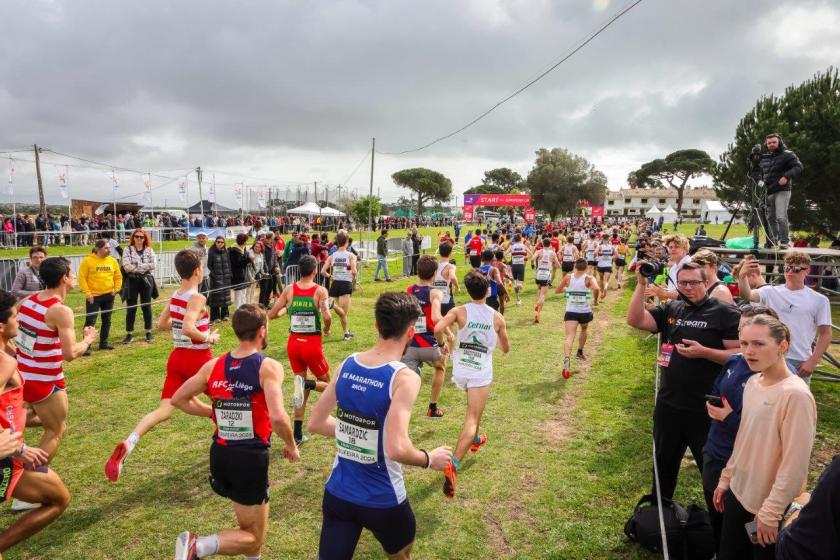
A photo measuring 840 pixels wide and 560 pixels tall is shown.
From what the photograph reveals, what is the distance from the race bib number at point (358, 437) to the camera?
7.99ft

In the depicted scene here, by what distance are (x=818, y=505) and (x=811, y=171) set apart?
2490 centimetres

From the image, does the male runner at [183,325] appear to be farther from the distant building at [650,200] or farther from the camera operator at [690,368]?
the distant building at [650,200]

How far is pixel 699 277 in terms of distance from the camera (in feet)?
11.8

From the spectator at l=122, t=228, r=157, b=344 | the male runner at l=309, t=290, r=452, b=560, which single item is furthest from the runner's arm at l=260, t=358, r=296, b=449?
the spectator at l=122, t=228, r=157, b=344

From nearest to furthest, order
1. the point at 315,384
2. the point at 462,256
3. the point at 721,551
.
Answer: the point at 721,551
the point at 315,384
the point at 462,256

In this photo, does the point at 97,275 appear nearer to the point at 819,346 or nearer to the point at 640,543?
the point at 640,543

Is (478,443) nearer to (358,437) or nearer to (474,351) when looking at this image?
(474,351)

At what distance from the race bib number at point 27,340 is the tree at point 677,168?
90402 millimetres

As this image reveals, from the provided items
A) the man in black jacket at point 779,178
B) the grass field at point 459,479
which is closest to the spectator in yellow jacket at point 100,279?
the grass field at point 459,479

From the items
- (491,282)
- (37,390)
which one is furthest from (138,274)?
(491,282)

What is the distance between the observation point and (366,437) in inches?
96.4

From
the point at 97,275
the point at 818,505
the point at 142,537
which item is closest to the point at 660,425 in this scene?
the point at 818,505

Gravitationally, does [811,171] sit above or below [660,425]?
above

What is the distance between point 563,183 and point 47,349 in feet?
238
